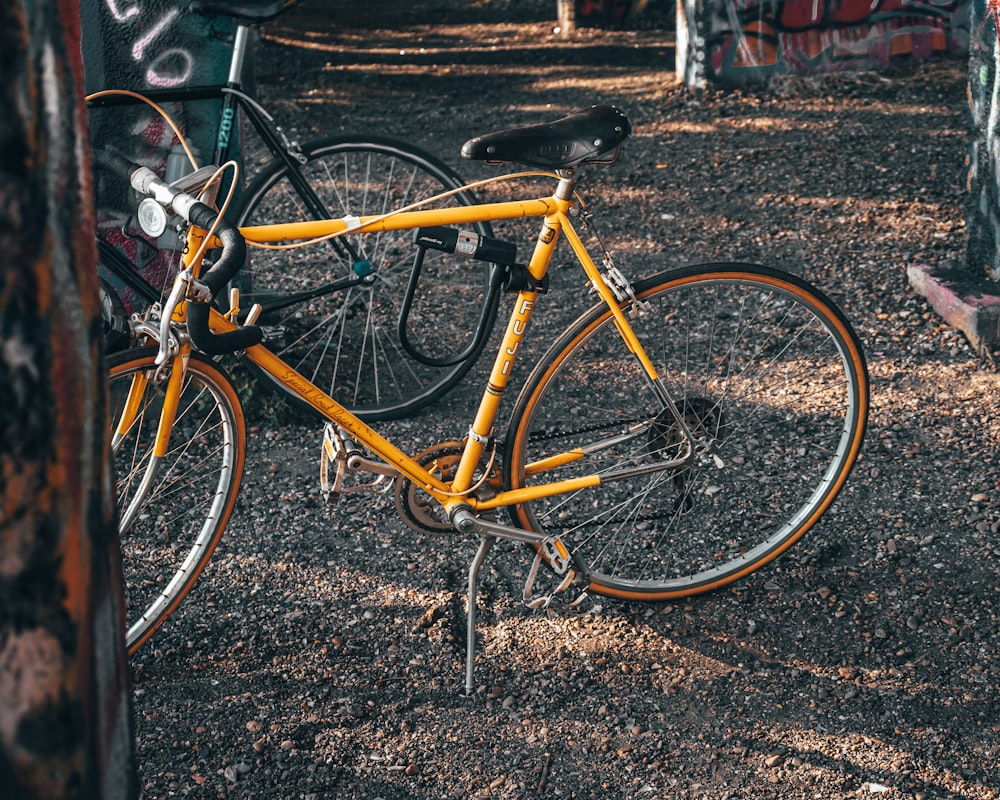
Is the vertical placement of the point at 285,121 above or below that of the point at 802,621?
above

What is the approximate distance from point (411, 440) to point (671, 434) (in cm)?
Result: 128

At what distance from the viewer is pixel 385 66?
8.77 meters

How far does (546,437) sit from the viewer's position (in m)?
2.74

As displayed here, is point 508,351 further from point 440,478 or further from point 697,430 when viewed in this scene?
point 697,430

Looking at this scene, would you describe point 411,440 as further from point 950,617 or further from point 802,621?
point 950,617

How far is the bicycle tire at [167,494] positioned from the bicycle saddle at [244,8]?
1223 mm

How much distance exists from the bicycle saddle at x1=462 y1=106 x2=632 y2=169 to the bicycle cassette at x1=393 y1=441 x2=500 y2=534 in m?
0.77

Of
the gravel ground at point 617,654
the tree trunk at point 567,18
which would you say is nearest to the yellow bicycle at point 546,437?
the gravel ground at point 617,654

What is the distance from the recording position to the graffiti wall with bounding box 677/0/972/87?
23.7ft

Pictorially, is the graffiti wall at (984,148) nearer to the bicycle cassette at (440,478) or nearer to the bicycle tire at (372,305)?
the bicycle tire at (372,305)

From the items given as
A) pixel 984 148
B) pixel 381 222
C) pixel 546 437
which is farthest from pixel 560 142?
pixel 984 148

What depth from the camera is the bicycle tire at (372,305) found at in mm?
3504

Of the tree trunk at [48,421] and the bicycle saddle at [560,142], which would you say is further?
the bicycle saddle at [560,142]

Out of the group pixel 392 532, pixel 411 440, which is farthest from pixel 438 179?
pixel 392 532
